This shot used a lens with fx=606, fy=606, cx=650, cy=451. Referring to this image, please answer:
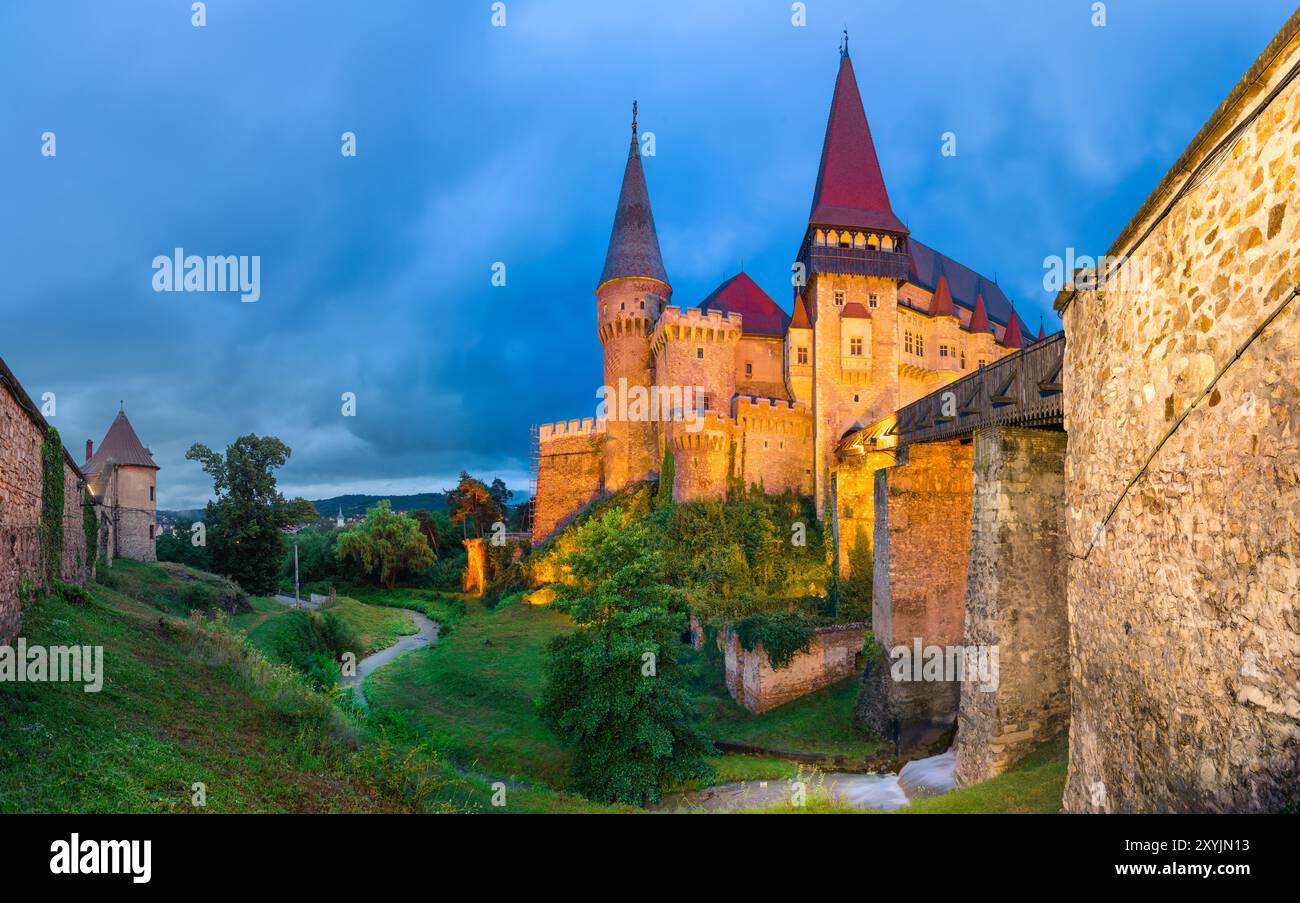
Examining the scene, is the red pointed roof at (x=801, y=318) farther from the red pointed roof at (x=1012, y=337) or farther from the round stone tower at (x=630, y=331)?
the red pointed roof at (x=1012, y=337)

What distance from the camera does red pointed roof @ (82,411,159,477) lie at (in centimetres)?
3262

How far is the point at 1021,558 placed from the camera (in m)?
11.0

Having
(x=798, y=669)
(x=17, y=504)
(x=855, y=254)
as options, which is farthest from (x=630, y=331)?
(x=17, y=504)

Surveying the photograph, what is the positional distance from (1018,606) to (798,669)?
35.0 ft

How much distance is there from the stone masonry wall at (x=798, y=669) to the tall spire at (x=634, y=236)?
28113 millimetres

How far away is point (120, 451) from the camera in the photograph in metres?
33.4

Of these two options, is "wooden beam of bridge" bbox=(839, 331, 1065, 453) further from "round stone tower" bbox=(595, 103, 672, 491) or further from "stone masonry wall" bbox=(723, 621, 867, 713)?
"round stone tower" bbox=(595, 103, 672, 491)

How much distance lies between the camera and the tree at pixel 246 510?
115 ft

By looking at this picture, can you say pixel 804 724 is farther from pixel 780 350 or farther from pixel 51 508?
pixel 780 350

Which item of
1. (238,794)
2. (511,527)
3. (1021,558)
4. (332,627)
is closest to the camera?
(238,794)

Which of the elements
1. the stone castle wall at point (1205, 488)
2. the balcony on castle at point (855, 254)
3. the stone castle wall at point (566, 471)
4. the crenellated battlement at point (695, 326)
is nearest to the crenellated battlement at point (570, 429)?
the stone castle wall at point (566, 471)

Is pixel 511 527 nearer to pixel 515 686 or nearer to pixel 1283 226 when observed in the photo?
pixel 515 686
